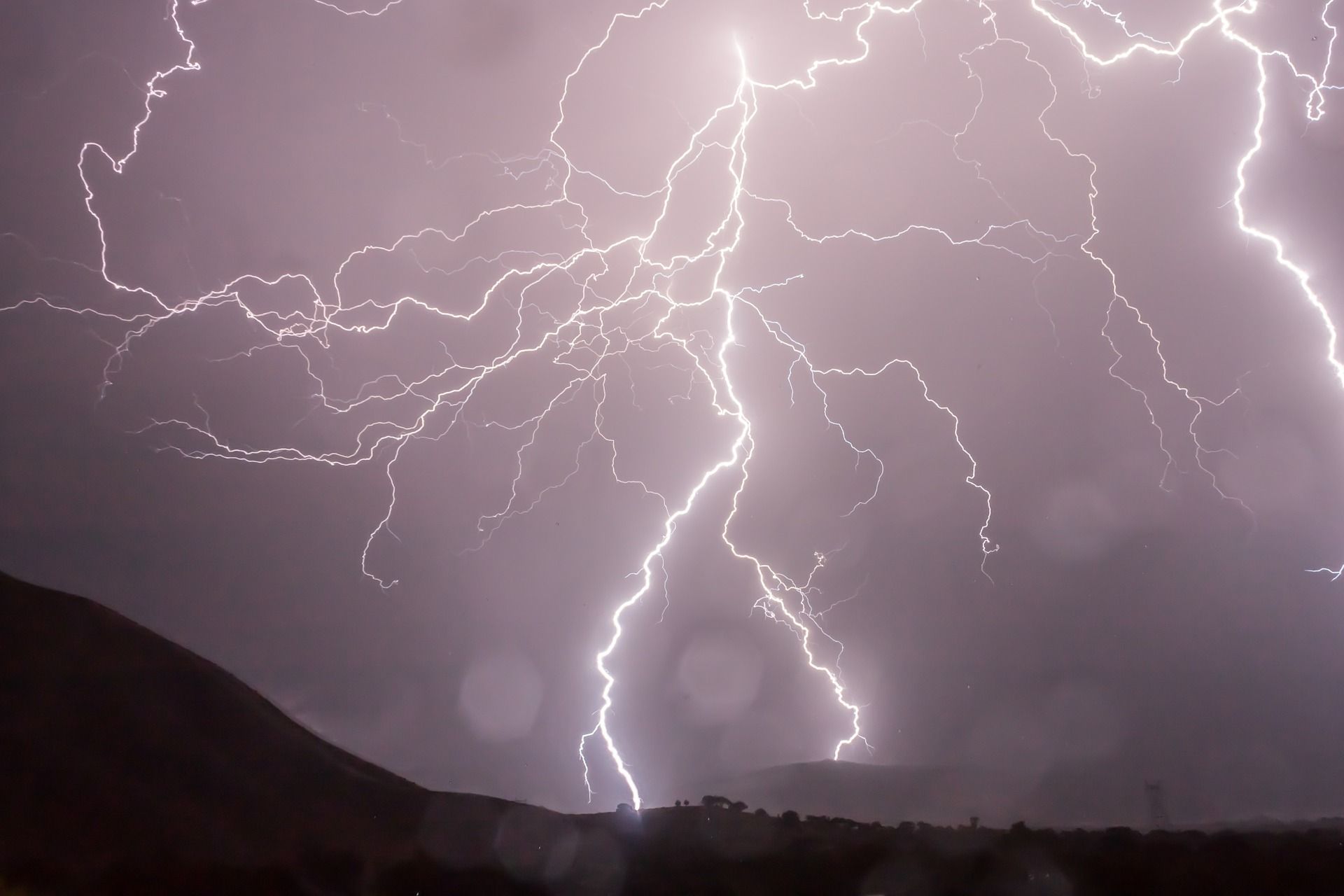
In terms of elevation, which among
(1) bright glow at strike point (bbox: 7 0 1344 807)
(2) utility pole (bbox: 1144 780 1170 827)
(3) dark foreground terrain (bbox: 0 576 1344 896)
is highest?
(1) bright glow at strike point (bbox: 7 0 1344 807)

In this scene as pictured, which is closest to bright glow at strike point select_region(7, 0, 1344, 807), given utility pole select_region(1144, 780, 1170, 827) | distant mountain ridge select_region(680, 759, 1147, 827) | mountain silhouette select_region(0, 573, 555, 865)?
distant mountain ridge select_region(680, 759, 1147, 827)

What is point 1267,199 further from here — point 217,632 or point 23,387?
point 23,387

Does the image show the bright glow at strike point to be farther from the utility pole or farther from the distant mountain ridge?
the utility pole

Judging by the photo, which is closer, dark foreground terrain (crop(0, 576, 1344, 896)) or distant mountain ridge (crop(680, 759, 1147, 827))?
dark foreground terrain (crop(0, 576, 1344, 896))

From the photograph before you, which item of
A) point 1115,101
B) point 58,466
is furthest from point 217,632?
point 1115,101

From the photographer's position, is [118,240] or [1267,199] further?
[118,240]

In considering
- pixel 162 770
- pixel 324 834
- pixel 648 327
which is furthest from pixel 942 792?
pixel 162 770
